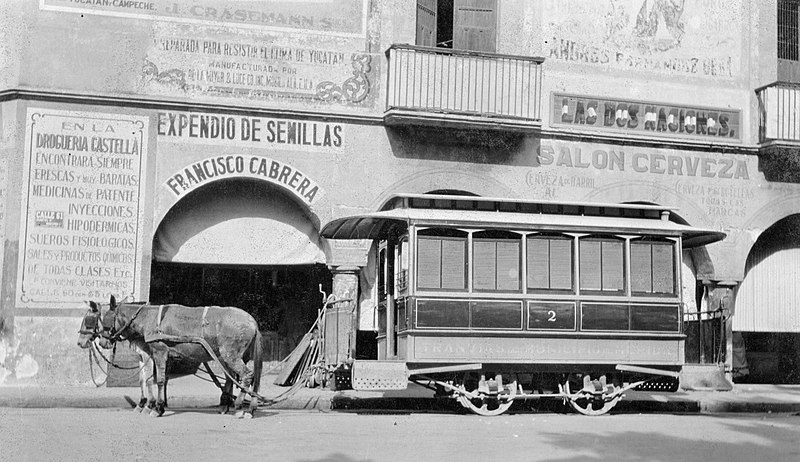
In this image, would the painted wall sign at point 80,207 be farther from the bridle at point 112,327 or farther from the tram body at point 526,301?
the tram body at point 526,301

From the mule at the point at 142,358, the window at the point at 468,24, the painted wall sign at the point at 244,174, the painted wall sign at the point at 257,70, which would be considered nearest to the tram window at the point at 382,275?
the painted wall sign at the point at 244,174

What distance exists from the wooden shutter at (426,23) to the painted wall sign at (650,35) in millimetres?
1951

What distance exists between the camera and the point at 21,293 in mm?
15680

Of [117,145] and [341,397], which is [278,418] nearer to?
[341,397]

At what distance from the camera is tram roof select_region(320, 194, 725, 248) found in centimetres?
1330

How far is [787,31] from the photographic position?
2008cm

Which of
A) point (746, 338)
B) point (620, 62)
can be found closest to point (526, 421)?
point (620, 62)

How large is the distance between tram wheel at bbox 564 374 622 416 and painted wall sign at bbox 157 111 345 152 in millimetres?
5787

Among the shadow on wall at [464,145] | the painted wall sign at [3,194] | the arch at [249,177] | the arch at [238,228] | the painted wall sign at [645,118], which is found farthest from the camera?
the painted wall sign at [645,118]

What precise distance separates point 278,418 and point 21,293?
557 cm

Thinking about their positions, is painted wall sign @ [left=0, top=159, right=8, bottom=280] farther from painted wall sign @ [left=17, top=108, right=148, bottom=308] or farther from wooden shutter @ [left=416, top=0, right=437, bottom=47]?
wooden shutter @ [left=416, top=0, right=437, bottom=47]

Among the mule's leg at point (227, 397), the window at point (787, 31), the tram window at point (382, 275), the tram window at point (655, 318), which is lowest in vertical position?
the mule's leg at point (227, 397)

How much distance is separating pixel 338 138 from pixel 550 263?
509 centimetres

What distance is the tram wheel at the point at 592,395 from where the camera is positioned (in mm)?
13742
